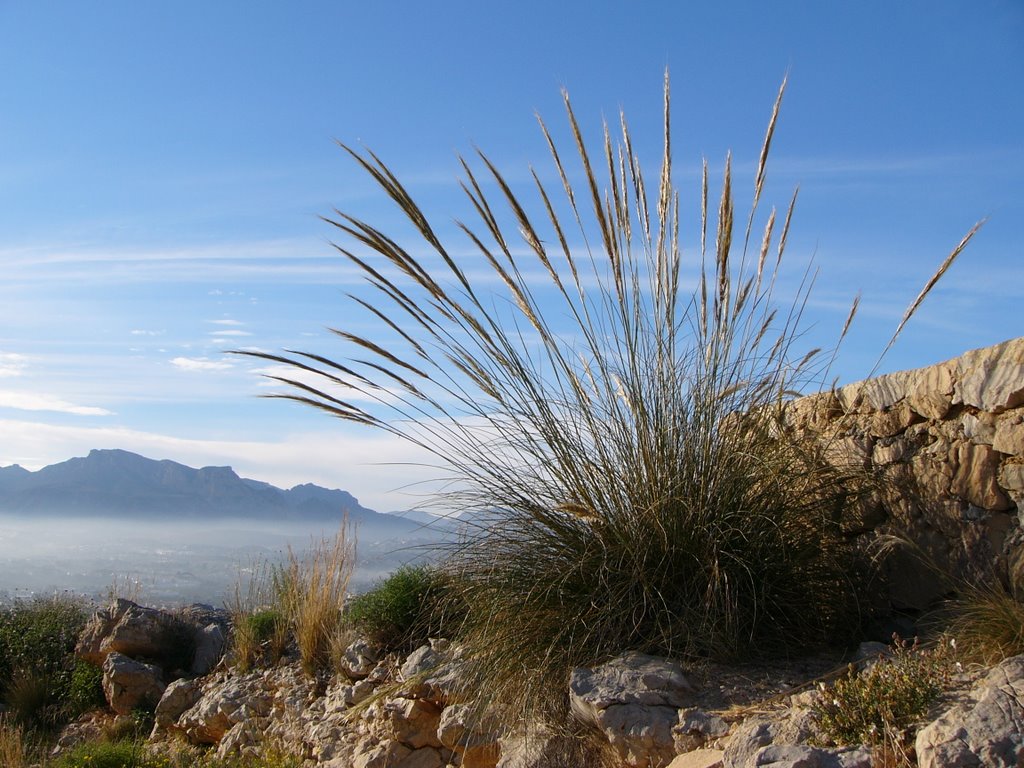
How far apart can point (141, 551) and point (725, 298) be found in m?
35.2

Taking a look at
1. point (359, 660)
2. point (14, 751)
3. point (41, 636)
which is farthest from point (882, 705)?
point (41, 636)

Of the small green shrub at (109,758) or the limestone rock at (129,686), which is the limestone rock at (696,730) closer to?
the small green shrub at (109,758)

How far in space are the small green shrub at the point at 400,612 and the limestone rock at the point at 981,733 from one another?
2650 mm

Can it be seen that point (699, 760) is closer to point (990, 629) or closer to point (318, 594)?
point (990, 629)

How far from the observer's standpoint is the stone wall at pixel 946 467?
311cm

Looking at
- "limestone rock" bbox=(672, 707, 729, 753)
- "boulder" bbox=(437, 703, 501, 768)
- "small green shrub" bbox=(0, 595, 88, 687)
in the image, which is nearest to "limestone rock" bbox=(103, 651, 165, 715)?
"small green shrub" bbox=(0, 595, 88, 687)

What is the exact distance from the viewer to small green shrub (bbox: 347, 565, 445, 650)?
4.46 m

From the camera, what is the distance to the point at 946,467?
3.35 m

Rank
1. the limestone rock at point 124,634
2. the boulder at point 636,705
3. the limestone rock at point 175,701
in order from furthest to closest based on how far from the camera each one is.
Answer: the limestone rock at point 124,634
the limestone rock at point 175,701
the boulder at point 636,705

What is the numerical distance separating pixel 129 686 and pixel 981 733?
5684 millimetres

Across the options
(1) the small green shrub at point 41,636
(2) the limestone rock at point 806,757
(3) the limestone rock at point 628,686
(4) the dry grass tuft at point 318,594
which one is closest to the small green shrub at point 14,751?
(1) the small green shrub at point 41,636

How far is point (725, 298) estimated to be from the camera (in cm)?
343

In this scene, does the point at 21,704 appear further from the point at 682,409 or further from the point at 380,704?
the point at 682,409

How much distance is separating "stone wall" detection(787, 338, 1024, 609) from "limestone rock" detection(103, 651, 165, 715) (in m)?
4.93
